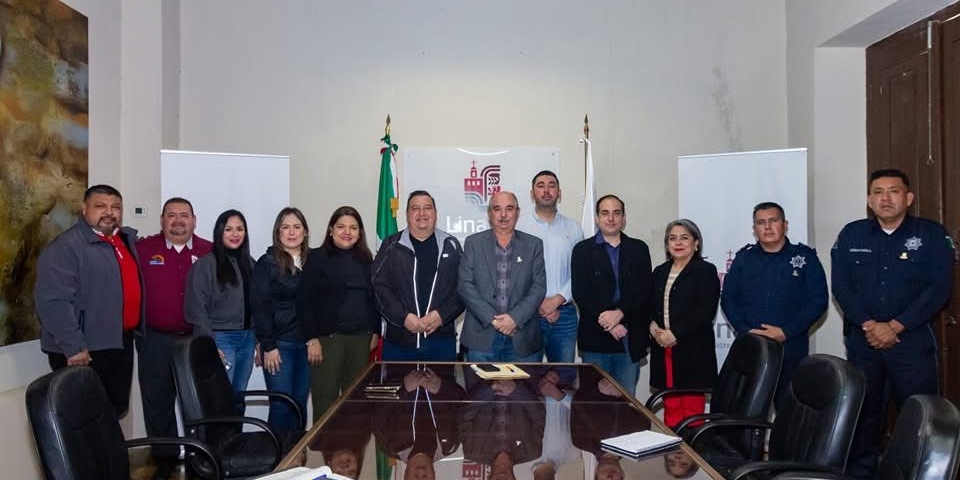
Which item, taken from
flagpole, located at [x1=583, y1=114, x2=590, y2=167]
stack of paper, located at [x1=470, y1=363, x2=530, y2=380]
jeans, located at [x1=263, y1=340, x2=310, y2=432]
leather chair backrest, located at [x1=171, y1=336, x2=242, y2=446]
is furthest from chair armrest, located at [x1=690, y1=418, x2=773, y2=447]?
flagpole, located at [x1=583, y1=114, x2=590, y2=167]

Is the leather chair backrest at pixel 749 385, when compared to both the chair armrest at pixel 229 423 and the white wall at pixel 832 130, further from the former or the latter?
the white wall at pixel 832 130

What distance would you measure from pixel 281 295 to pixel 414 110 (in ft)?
7.39

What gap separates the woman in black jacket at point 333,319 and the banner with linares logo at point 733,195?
2.49 meters

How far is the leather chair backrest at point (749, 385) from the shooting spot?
297 centimetres

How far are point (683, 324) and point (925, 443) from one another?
2.26 m

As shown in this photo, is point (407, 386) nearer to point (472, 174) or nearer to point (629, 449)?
point (629, 449)

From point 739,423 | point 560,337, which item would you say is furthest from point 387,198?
point 739,423

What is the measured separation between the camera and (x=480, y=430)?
232 centimetres

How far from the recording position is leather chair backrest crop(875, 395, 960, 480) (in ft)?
5.87

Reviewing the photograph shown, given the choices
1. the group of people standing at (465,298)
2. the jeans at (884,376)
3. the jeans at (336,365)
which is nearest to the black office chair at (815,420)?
the jeans at (884,376)

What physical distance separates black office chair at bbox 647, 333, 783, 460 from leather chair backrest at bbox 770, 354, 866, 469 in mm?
214

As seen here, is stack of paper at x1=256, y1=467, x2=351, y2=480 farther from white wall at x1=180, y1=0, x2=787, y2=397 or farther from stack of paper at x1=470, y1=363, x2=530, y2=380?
white wall at x1=180, y1=0, x2=787, y2=397

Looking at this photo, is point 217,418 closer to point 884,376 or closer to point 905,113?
point 884,376

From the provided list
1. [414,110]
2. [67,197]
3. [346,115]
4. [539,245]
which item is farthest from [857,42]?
[67,197]
